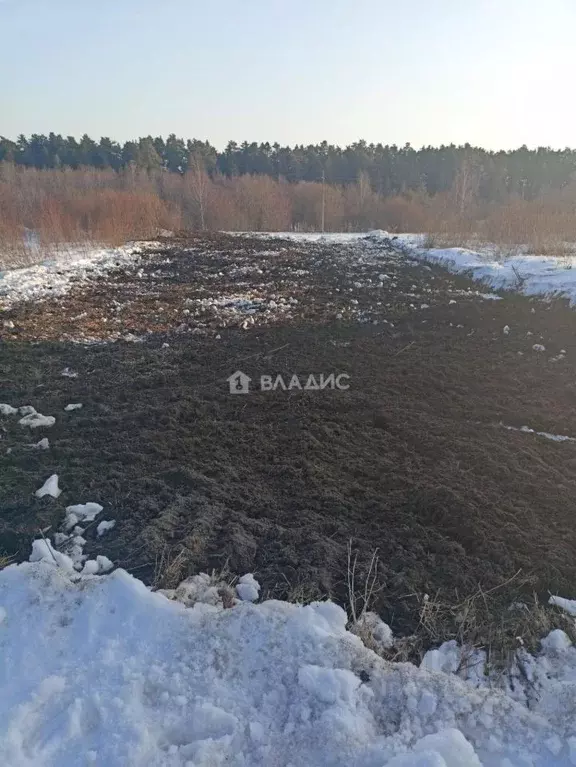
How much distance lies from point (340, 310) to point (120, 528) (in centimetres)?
709

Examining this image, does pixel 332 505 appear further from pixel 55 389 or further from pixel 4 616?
pixel 55 389

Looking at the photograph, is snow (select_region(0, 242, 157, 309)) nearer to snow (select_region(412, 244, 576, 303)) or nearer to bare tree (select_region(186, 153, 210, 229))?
snow (select_region(412, 244, 576, 303))

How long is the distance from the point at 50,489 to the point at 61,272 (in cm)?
1105

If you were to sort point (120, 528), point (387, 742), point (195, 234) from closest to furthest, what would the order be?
point (387, 742)
point (120, 528)
point (195, 234)

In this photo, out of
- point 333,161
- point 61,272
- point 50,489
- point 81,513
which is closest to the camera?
point 81,513

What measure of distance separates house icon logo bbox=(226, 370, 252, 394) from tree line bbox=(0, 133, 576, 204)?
47.9 metres

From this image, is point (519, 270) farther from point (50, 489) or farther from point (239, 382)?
point (50, 489)

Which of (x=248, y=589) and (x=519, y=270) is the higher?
(x=519, y=270)

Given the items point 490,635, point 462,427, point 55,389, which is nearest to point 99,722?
point 490,635

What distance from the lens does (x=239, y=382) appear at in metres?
6.06

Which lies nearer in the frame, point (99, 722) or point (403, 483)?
point (99, 722)

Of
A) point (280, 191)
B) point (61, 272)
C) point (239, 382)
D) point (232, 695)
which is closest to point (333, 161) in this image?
point (280, 191)

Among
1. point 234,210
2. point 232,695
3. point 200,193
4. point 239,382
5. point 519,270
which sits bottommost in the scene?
point 239,382

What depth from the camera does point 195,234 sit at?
24781 millimetres
